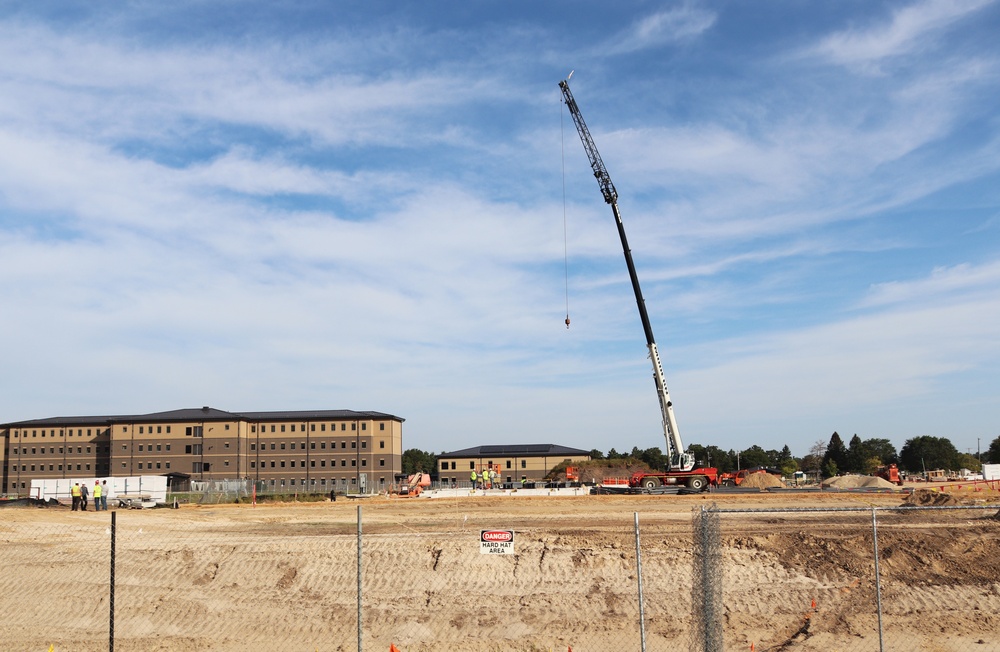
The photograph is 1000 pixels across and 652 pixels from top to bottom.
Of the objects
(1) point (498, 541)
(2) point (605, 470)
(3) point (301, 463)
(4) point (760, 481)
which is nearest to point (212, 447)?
(3) point (301, 463)

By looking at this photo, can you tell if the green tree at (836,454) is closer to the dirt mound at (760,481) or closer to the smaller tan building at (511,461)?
the smaller tan building at (511,461)

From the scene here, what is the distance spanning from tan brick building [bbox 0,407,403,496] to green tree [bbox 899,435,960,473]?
10110 cm

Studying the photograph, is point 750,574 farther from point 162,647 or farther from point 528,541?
point 162,647

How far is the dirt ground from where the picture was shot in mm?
16922

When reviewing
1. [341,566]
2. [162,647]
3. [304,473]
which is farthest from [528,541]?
[304,473]

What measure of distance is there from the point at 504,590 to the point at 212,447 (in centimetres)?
8638

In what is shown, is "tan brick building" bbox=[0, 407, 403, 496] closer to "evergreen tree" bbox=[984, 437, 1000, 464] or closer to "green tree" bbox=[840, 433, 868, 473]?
"green tree" bbox=[840, 433, 868, 473]

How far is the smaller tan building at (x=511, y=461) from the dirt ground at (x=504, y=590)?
8897cm

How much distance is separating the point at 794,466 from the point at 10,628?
155503mm

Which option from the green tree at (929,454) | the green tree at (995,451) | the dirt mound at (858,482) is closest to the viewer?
the dirt mound at (858,482)

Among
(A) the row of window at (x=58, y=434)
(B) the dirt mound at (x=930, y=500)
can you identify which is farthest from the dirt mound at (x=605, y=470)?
(A) the row of window at (x=58, y=434)

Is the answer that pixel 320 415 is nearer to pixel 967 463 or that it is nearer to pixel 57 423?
pixel 57 423

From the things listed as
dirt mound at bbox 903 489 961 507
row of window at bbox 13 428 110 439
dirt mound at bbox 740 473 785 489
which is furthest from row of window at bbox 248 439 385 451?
dirt mound at bbox 903 489 961 507

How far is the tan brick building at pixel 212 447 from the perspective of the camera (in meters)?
99.9
